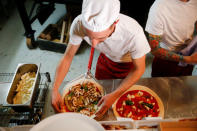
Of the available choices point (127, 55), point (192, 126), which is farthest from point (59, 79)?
point (192, 126)

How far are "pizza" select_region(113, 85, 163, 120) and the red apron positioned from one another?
402mm

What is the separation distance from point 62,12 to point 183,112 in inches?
153

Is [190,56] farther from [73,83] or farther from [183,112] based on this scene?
[73,83]

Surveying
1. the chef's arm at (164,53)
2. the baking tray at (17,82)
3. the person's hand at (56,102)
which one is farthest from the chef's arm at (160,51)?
the baking tray at (17,82)

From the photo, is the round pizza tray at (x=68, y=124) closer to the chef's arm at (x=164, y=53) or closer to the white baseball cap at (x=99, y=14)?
the white baseball cap at (x=99, y=14)

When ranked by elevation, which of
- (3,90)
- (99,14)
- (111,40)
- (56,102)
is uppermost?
(99,14)

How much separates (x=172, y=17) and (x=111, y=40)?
2.12 ft

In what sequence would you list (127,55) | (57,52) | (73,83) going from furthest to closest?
(57,52), (127,55), (73,83)

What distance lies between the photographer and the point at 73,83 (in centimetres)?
166

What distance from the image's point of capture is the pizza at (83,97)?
1.52m

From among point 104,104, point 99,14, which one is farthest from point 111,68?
point 99,14

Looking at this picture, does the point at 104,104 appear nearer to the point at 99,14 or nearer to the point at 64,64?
the point at 64,64

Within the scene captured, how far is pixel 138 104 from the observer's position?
158 centimetres

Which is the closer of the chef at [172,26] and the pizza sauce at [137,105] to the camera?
the pizza sauce at [137,105]
